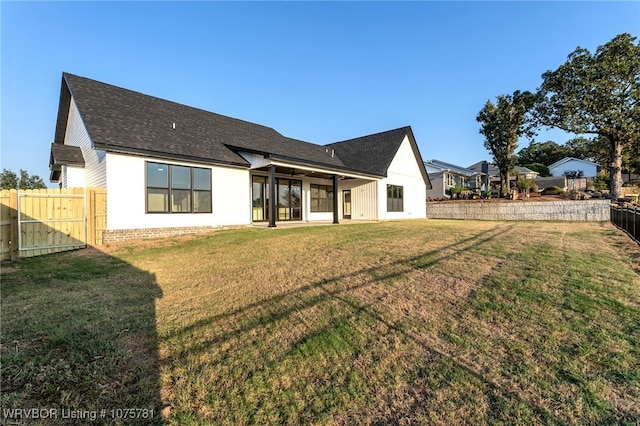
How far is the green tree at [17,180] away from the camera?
1383 inches

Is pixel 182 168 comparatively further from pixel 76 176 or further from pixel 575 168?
pixel 575 168

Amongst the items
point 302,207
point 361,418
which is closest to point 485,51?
point 302,207

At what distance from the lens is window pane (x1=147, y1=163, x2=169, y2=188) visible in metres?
10.2

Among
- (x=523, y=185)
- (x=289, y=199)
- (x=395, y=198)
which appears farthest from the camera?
(x=523, y=185)

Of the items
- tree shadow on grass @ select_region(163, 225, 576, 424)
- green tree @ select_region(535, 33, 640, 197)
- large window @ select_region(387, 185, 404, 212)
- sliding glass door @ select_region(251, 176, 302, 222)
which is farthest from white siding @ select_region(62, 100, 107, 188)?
green tree @ select_region(535, 33, 640, 197)

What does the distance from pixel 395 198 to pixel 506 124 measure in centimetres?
1284

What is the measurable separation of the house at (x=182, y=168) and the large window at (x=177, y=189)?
3 cm

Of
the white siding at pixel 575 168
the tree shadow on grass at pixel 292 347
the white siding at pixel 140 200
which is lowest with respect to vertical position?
the tree shadow on grass at pixel 292 347

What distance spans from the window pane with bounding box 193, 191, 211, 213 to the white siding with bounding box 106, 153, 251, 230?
172 millimetres

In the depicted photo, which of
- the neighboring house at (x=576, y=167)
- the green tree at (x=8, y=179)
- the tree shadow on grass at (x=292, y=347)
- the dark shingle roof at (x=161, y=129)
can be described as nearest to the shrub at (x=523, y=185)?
the dark shingle roof at (x=161, y=129)

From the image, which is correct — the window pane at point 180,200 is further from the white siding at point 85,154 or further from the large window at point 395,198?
the large window at point 395,198

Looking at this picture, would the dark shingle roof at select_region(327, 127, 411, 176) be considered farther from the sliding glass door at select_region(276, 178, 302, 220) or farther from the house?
the sliding glass door at select_region(276, 178, 302, 220)

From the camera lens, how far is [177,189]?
10.9 metres

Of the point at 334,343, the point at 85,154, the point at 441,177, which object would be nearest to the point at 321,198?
the point at 85,154
